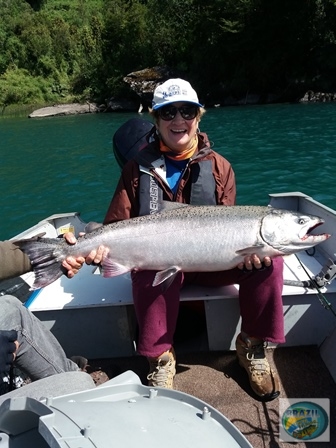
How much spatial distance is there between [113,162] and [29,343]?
1393 cm

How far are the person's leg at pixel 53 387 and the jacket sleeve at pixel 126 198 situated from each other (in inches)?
56.8

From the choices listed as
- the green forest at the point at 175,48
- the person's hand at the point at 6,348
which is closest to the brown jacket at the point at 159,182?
the person's hand at the point at 6,348

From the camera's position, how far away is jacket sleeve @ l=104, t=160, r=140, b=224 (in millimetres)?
3395

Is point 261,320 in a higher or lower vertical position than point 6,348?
lower

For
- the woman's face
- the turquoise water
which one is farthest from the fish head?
the turquoise water

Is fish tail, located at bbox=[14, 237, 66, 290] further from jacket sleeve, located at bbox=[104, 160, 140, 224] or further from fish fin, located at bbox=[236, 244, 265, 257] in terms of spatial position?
fish fin, located at bbox=[236, 244, 265, 257]

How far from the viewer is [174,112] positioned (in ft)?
10.6

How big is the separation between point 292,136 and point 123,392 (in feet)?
56.9

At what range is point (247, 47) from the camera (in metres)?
37.5

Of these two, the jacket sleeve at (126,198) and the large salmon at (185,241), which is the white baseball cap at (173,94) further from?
the large salmon at (185,241)

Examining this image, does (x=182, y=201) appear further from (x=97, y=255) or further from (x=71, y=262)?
(x=71, y=262)

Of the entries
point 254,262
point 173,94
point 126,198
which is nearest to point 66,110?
point 126,198

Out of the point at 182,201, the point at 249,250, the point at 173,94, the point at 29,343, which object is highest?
the point at 173,94

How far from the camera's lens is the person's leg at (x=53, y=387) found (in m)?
1.96
